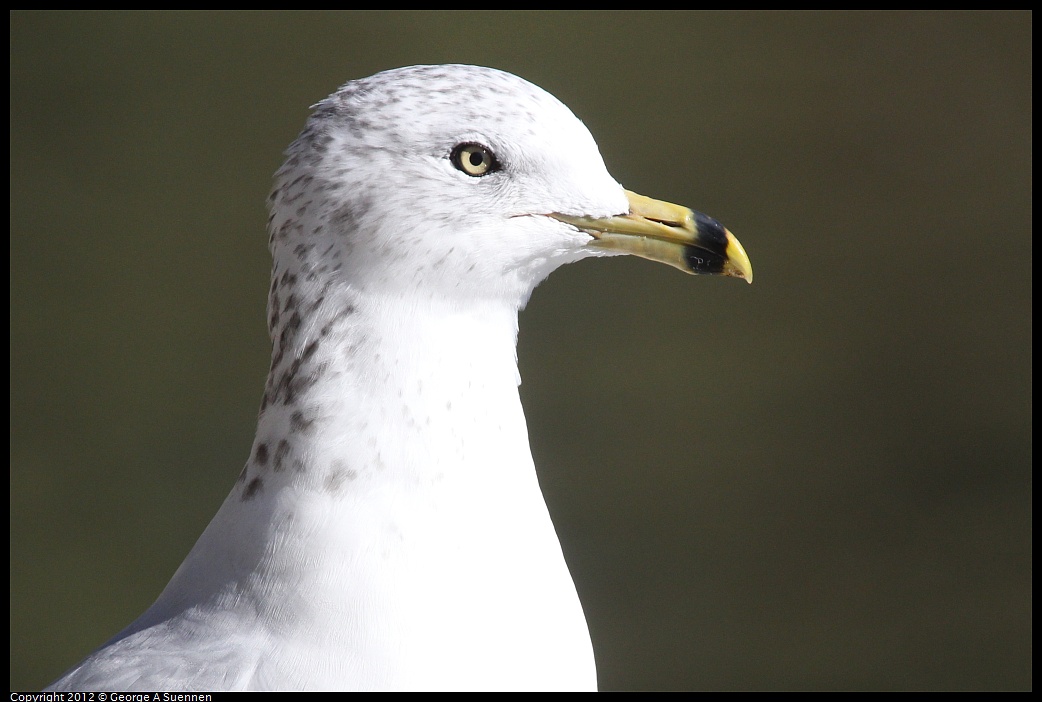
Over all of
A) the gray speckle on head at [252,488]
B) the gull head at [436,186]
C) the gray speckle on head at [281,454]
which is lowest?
the gray speckle on head at [252,488]

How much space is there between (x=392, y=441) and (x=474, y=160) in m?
0.34

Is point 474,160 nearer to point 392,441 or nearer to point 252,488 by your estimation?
point 392,441

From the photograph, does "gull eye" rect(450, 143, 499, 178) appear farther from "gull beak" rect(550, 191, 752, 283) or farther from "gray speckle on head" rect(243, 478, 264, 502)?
"gray speckle on head" rect(243, 478, 264, 502)

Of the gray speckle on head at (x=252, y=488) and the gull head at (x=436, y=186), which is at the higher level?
the gull head at (x=436, y=186)

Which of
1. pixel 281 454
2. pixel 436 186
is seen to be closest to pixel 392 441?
pixel 281 454

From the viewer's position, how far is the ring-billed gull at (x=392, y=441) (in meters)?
1.42

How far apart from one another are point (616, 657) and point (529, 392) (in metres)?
1.13

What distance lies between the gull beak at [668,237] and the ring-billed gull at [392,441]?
0.23ft

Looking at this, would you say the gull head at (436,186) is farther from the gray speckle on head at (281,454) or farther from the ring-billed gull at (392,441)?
the gray speckle on head at (281,454)

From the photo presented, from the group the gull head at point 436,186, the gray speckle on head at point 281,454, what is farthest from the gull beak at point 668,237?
the gray speckle on head at point 281,454

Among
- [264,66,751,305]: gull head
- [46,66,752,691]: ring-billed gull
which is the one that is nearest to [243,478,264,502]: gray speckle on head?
[46,66,752,691]: ring-billed gull

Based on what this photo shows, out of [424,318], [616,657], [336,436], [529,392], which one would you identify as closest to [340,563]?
[336,436]

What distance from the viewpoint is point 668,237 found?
158 cm

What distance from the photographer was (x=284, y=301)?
1475 mm
